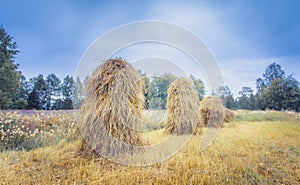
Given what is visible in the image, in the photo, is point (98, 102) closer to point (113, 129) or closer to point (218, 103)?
point (113, 129)

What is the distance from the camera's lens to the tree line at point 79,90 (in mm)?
4820

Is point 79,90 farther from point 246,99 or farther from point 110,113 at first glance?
point 246,99

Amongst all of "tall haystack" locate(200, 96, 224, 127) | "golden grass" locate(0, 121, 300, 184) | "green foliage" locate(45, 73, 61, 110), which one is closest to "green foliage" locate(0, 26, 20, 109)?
"green foliage" locate(45, 73, 61, 110)

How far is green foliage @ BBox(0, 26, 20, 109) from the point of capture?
11.2 m

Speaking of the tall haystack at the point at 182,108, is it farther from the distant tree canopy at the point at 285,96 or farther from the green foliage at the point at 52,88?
the green foliage at the point at 52,88

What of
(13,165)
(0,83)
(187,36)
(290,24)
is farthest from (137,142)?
(0,83)

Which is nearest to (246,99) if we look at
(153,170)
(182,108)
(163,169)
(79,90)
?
(182,108)

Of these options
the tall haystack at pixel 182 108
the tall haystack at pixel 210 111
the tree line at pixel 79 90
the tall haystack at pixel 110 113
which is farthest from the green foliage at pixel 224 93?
the tall haystack at pixel 110 113

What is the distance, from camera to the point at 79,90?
2561mm

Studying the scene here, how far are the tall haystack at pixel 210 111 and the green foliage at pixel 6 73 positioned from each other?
46.8 feet

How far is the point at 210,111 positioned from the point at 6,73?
15088 mm

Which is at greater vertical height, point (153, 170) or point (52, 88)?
point (52, 88)

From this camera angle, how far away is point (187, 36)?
3.37 m

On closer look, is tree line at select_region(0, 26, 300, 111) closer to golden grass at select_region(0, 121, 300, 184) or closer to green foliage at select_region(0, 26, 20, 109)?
green foliage at select_region(0, 26, 20, 109)
